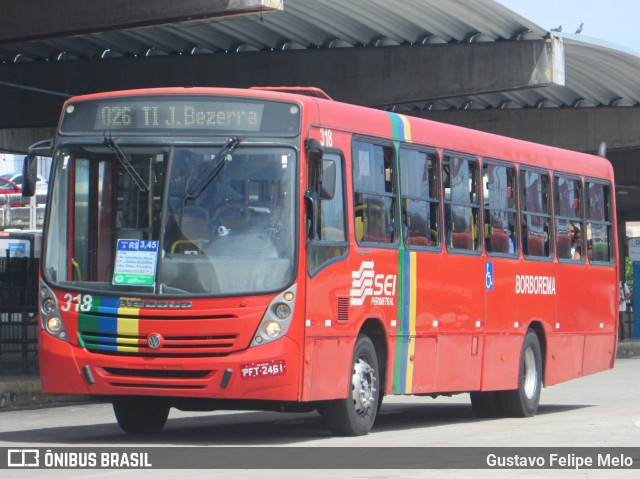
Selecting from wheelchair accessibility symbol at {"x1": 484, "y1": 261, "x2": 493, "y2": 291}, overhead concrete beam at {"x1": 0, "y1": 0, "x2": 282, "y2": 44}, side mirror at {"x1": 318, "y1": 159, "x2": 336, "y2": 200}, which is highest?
overhead concrete beam at {"x1": 0, "y1": 0, "x2": 282, "y2": 44}

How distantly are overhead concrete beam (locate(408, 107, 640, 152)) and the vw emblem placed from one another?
28649 mm

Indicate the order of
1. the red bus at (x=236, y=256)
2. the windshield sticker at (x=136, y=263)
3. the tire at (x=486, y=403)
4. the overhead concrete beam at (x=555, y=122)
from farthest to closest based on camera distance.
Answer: the overhead concrete beam at (x=555, y=122) < the tire at (x=486, y=403) < the windshield sticker at (x=136, y=263) < the red bus at (x=236, y=256)

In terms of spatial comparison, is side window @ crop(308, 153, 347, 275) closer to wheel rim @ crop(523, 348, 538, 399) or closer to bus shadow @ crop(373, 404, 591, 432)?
bus shadow @ crop(373, 404, 591, 432)

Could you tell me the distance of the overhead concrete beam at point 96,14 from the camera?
22.3 m

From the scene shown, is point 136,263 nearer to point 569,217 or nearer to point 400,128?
point 400,128

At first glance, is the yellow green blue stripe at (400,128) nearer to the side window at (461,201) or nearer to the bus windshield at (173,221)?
the side window at (461,201)

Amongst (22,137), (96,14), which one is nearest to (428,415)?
(96,14)

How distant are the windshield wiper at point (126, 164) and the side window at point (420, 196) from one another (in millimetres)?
3032

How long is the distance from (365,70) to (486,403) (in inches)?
544

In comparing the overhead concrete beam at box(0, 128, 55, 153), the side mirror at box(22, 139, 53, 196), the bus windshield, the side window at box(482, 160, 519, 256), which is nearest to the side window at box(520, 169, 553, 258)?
the side window at box(482, 160, 519, 256)

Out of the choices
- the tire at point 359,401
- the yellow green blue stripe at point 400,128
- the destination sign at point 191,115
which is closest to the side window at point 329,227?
the destination sign at point 191,115

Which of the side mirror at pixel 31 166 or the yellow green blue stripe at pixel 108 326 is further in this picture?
the side mirror at pixel 31 166

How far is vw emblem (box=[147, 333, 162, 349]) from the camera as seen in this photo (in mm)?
13508

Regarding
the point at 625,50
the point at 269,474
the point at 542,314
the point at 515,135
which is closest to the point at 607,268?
the point at 542,314
